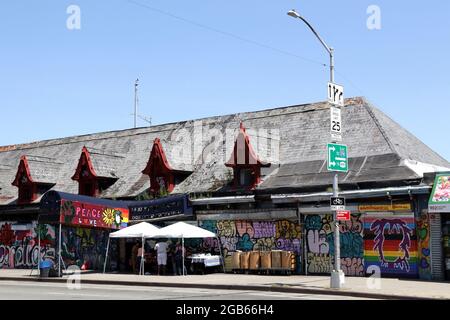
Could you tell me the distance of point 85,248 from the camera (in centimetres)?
3562

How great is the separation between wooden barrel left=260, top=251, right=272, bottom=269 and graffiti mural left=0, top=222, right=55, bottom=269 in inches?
529

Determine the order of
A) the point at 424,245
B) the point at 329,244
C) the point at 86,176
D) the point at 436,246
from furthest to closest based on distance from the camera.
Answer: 1. the point at 86,176
2. the point at 329,244
3. the point at 424,245
4. the point at 436,246

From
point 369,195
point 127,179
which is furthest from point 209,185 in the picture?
point 369,195

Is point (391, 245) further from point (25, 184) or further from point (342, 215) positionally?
point (25, 184)

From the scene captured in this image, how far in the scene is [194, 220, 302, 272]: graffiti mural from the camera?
2892 centimetres

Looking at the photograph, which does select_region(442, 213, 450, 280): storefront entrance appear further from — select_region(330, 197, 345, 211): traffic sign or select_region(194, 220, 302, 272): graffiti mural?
select_region(194, 220, 302, 272): graffiti mural

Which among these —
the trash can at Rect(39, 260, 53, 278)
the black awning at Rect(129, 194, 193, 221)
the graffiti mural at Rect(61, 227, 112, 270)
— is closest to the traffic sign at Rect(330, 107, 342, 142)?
the black awning at Rect(129, 194, 193, 221)

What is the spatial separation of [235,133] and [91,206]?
8579 millimetres

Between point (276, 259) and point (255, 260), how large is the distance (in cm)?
116

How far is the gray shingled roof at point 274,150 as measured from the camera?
2831 cm

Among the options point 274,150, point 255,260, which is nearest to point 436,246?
point 255,260

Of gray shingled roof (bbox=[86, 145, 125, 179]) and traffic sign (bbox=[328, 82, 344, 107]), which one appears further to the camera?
gray shingled roof (bbox=[86, 145, 125, 179])

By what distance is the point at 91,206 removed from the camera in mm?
32469
